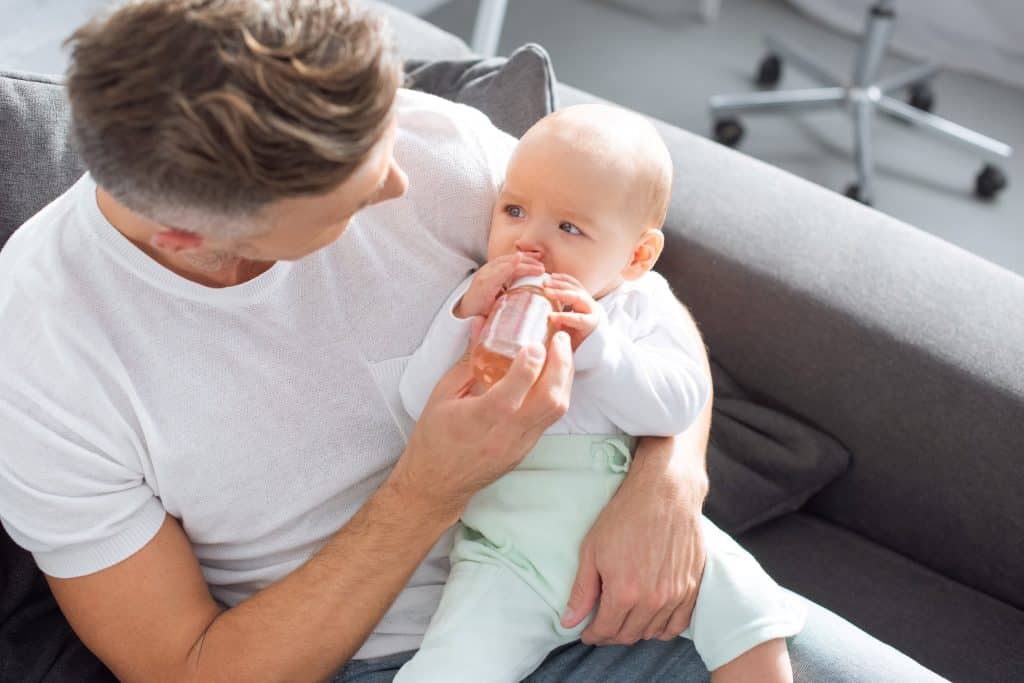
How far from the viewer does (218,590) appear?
4.19 feet

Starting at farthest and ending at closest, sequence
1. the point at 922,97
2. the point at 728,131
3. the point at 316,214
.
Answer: the point at 922,97
the point at 728,131
the point at 316,214

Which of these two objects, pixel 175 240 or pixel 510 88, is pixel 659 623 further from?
pixel 510 88

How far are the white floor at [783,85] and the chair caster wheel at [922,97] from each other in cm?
7

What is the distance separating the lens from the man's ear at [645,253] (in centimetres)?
130

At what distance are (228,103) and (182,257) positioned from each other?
288 millimetres

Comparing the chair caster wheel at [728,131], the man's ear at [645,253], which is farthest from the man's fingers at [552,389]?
the chair caster wheel at [728,131]

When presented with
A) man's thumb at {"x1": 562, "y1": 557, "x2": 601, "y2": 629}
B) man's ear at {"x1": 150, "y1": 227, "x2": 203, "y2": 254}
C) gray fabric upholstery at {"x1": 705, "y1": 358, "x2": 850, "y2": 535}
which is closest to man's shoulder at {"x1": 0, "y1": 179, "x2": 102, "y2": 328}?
man's ear at {"x1": 150, "y1": 227, "x2": 203, "y2": 254}

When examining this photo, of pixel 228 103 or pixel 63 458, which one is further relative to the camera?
pixel 63 458

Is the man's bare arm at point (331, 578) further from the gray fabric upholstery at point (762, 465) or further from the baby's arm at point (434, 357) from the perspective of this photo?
the gray fabric upholstery at point (762, 465)

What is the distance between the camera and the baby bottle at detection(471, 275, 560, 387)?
110cm

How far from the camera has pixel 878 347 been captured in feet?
5.22

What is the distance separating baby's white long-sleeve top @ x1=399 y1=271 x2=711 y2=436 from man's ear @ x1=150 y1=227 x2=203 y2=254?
0.29m

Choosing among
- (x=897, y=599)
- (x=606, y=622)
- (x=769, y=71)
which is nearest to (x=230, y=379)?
(x=606, y=622)

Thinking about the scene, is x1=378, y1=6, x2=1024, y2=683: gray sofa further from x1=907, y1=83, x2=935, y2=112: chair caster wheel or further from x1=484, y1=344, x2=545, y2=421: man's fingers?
x1=907, y1=83, x2=935, y2=112: chair caster wheel
